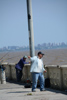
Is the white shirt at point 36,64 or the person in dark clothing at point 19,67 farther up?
the white shirt at point 36,64

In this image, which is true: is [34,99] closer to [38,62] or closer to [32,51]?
[38,62]

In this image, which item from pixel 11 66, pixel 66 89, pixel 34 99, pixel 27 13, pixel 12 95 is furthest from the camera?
pixel 11 66

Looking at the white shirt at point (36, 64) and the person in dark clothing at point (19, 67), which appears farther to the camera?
the person in dark clothing at point (19, 67)

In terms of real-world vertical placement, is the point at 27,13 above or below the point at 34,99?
above

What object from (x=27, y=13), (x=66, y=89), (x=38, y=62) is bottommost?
(x=66, y=89)

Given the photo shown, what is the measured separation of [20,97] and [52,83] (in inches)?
117

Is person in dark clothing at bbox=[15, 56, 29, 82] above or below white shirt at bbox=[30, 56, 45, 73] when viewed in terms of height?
below

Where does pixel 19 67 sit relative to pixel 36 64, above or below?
below

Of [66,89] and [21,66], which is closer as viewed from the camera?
[66,89]

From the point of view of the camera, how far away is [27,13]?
45.7 ft

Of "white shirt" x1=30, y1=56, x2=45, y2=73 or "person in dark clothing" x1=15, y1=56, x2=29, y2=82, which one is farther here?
"person in dark clothing" x1=15, y1=56, x2=29, y2=82

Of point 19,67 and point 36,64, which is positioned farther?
point 19,67

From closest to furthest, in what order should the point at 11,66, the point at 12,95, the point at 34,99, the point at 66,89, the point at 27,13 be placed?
1. the point at 34,99
2. the point at 12,95
3. the point at 66,89
4. the point at 27,13
5. the point at 11,66

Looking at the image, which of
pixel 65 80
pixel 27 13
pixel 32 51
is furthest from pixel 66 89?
pixel 27 13
